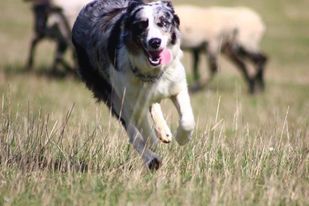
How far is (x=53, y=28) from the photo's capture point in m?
18.1

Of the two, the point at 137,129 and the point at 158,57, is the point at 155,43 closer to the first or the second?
the point at 158,57

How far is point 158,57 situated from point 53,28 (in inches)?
446

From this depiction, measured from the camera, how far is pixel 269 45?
87.1 ft

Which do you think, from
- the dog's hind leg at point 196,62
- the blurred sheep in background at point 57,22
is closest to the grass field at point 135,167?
the blurred sheep in background at point 57,22

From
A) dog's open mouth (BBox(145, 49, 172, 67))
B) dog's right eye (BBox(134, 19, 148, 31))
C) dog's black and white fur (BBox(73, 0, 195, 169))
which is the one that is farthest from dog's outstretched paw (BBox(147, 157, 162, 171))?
dog's right eye (BBox(134, 19, 148, 31))

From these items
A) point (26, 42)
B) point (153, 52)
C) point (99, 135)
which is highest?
point (153, 52)

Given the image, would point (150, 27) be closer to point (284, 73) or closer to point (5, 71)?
point (5, 71)

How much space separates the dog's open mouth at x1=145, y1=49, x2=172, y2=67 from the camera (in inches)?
277

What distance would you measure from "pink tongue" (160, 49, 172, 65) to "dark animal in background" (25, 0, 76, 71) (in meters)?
10.5

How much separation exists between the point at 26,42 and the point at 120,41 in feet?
57.8

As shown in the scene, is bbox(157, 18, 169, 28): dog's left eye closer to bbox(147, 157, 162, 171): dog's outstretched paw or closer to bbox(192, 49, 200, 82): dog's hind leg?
bbox(147, 157, 162, 171): dog's outstretched paw

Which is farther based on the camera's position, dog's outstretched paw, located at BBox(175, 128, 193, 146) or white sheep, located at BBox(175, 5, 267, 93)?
white sheep, located at BBox(175, 5, 267, 93)

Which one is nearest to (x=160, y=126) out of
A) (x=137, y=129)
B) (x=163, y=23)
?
(x=137, y=129)

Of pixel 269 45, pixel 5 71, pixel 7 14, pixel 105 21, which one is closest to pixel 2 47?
pixel 5 71
